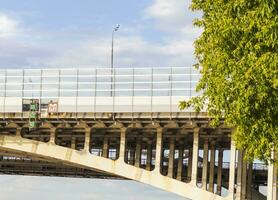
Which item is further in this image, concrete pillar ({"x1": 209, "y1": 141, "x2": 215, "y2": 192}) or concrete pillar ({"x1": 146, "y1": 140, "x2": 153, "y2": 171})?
concrete pillar ({"x1": 146, "y1": 140, "x2": 153, "y2": 171})

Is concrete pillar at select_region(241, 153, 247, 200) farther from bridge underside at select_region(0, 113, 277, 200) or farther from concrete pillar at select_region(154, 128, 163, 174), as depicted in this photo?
concrete pillar at select_region(154, 128, 163, 174)

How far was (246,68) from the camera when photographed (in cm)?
2314

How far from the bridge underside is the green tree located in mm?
21809

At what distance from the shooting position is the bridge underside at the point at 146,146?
48062 millimetres

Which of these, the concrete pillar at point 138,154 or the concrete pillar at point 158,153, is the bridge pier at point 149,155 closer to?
the concrete pillar at point 138,154

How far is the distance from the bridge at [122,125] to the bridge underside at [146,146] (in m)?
0.07

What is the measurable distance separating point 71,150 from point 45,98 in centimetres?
498

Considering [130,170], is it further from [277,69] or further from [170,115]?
[277,69]

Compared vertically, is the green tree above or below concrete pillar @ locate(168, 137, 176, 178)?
above

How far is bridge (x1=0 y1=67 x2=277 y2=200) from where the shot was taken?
49.1 m

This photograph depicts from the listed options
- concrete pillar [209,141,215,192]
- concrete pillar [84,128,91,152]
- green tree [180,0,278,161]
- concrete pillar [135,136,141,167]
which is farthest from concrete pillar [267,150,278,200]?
green tree [180,0,278,161]

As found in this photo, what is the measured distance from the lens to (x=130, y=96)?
2026 inches

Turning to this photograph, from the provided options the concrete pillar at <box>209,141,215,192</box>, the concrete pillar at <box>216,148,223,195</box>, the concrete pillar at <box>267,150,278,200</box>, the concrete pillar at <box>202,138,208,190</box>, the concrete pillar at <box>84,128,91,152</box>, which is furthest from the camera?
the concrete pillar at <box>84,128,91,152</box>

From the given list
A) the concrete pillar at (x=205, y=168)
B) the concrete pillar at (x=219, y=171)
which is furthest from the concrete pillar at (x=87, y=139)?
the concrete pillar at (x=219, y=171)
